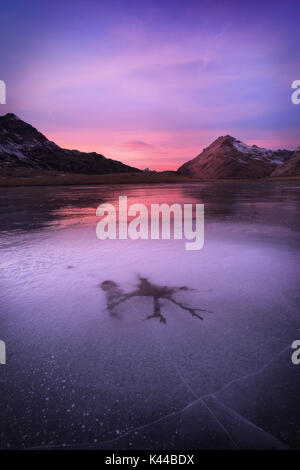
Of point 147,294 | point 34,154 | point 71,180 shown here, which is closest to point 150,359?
point 147,294

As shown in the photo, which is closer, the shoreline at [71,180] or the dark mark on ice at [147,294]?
the dark mark on ice at [147,294]

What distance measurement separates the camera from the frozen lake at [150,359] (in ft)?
5.38

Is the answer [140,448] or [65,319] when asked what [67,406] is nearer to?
[140,448]

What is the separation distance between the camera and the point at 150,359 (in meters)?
2.22

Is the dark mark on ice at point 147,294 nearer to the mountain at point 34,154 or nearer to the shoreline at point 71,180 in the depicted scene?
the shoreline at point 71,180

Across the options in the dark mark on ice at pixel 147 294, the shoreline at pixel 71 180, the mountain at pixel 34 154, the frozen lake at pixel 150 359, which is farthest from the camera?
the mountain at pixel 34 154

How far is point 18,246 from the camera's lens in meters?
5.82

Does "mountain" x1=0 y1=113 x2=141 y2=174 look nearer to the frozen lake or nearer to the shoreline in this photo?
the shoreline

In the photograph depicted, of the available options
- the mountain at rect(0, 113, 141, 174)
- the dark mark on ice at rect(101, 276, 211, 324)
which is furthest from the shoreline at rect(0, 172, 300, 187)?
the mountain at rect(0, 113, 141, 174)

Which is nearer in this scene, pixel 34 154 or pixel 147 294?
pixel 147 294

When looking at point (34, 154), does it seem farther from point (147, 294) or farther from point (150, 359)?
point (150, 359)

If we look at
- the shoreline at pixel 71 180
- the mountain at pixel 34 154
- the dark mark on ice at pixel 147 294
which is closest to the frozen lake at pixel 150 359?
the dark mark on ice at pixel 147 294
